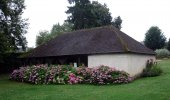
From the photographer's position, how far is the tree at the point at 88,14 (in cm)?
5334

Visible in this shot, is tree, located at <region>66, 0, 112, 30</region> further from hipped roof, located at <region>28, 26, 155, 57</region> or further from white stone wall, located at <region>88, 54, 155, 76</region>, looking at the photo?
white stone wall, located at <region>88, 54, 155, 76</region>

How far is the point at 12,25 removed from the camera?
30.5m

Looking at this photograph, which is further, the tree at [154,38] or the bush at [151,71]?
the tree at [154,38]

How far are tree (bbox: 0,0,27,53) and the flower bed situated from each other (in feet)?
13.1

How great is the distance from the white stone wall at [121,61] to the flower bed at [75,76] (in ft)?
7.45

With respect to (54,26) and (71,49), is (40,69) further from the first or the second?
(54,26)

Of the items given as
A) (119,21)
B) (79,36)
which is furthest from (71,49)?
(119,21)

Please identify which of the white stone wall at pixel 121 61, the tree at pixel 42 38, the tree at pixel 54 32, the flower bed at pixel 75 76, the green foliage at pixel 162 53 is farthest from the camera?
the tree at pixel 54 32

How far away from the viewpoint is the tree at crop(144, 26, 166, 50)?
63219mm

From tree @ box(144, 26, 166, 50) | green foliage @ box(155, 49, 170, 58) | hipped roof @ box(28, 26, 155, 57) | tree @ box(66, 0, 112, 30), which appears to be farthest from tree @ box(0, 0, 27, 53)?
tree @ box(144, 26, 166, 50)

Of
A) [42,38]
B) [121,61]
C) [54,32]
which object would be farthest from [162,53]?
[121,61]

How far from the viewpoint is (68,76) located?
76.7ft

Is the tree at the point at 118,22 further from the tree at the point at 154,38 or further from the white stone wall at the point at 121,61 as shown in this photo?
the white stone wall at the point at 121,61

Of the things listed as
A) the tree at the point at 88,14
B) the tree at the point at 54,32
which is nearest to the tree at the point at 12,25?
the tree at the point at 88,14
